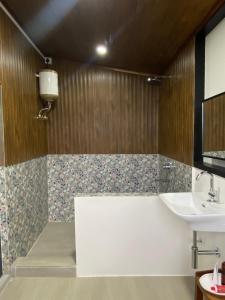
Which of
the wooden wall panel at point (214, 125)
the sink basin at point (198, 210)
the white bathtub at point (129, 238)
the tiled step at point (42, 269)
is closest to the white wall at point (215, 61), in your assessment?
the wooden wall panel at point (214, 125)

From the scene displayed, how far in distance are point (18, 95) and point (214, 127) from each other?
1953 mm

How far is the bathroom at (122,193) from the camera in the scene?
187 cm

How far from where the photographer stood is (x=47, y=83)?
120 inches

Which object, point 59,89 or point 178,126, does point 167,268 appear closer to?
→ point 178,126

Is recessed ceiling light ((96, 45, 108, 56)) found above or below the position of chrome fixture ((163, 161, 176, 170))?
above

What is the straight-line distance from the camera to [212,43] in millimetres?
2027

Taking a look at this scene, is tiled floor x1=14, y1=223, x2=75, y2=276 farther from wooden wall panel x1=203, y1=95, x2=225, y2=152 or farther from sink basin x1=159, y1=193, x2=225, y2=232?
wooden wall panel x1=203, y1=95, x2=225, y2=152

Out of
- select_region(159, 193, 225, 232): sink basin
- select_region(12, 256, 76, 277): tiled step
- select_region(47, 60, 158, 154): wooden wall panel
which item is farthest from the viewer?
select_region(47, 60, 158, 154): wooden wall panel

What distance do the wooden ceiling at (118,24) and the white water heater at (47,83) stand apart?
0.36 meters

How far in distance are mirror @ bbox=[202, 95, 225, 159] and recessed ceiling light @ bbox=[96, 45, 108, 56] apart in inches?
54.9

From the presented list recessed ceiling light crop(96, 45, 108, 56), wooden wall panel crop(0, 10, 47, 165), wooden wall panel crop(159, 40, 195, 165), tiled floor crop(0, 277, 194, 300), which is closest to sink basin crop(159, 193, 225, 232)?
wooden wall panel crop(159, 40, 195, 165)

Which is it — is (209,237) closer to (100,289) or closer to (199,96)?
(100,289)

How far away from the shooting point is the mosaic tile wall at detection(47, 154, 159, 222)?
3.61 metres

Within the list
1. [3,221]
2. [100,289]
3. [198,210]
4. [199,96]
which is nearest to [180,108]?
[199,96]
